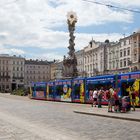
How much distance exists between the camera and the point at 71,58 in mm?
78062

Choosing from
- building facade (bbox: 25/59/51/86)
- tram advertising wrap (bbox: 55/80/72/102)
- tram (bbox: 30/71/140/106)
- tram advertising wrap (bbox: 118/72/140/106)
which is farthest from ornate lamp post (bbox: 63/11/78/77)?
building facade (bbox: 25/59/51/86)

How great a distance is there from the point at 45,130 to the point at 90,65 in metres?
121

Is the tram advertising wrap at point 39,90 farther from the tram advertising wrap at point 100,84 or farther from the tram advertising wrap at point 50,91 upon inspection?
the tram advertising wrap at point 100,84

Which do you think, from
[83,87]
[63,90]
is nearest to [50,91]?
[63,90]

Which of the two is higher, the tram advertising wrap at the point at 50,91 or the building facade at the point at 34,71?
the building facade at the point at 34,71

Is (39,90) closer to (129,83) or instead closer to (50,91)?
(50,91)

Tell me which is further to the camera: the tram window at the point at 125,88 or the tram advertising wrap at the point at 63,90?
the tram advertising wrap at the point at 63,90

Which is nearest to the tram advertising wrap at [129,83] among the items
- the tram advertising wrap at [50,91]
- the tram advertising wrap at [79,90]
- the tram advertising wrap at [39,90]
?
the tram advertising wrap at [79,90]

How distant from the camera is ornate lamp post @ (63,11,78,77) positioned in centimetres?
7738

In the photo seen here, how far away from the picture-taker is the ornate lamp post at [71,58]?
7738cm

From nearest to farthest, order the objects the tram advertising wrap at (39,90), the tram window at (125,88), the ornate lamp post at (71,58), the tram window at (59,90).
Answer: the tram window at (125,88) → the tram window at (59,90) → the tram advertising wrap at (39,90) → the ornate lamp post at (71,58)

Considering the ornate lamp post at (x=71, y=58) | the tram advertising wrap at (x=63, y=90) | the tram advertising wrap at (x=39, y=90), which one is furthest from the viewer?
the ornate lamp post at (x=71, y=58)

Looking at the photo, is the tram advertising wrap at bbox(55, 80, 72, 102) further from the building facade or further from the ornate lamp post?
the building facade

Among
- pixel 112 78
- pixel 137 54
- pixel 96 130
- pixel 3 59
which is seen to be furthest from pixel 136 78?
pixel 3 59
